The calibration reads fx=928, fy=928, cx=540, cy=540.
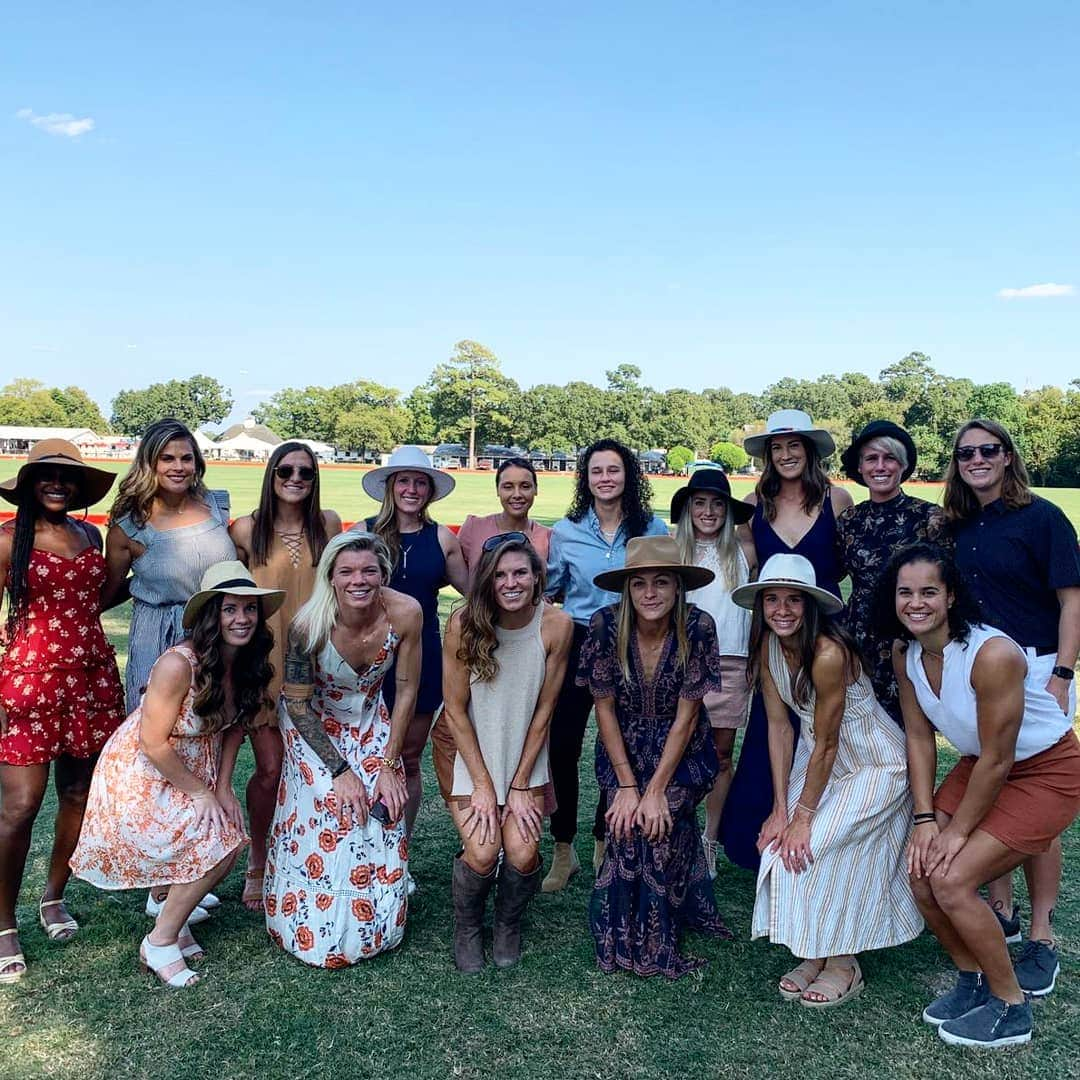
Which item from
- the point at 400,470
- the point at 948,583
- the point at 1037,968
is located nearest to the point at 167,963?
the point at 400,470

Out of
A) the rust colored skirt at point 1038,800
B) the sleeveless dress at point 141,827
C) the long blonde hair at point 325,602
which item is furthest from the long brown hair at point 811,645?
the sleeveless dress at point 141,827

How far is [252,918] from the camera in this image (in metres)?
4.34

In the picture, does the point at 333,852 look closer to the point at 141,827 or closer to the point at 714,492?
the point at 141,827

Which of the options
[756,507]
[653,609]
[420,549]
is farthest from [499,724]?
[756,507]

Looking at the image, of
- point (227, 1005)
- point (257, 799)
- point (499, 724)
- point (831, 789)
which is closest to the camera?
point (227, 1005)

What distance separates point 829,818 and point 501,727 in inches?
56.2

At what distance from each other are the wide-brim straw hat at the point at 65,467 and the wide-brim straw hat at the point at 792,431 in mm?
3128

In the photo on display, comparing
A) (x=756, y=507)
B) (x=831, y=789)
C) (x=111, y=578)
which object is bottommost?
(x=831, y=789)

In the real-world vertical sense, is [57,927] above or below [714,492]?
below

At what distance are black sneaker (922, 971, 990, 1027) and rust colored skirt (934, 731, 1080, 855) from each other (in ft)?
1.82

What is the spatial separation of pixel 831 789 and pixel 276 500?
114 inches

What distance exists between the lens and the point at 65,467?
388 centimetres

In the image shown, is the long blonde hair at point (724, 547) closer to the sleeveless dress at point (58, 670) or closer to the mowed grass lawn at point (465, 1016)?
the mowed grass lawn at point (465, 1016)

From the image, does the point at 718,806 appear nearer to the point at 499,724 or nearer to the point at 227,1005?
the point at 499,724
